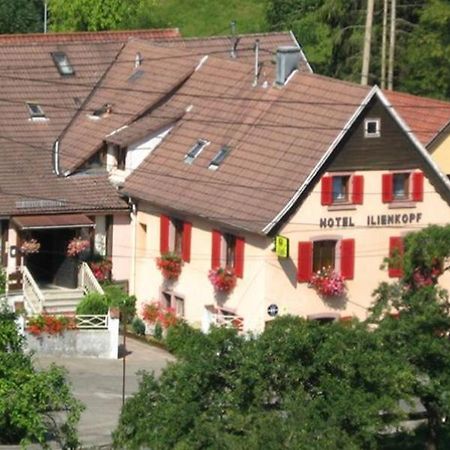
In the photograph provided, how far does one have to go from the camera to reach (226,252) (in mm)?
60125

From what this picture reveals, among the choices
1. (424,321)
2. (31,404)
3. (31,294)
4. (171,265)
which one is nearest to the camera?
(31,404)

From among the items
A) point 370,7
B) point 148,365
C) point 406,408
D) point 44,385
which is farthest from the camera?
point 370,7

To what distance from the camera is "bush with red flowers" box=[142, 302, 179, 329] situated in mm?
60938

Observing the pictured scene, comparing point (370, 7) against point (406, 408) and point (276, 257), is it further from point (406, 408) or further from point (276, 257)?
point (406, 408)

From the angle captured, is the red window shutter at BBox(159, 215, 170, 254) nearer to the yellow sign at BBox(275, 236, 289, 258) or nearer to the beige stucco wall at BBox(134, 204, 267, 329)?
the beige stucco wall at BBox(134, 204, 267, 329)

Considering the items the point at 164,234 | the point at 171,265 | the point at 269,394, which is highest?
the point at 164,234

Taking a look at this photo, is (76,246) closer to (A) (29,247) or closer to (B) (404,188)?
(A) (29,247)

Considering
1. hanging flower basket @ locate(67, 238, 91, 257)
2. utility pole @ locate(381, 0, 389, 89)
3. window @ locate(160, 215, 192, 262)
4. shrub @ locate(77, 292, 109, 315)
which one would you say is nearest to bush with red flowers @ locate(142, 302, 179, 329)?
window @ locate(160, 215, 192, 262)

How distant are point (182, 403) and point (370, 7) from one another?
3501cm

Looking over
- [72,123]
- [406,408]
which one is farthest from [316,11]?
[406,408]

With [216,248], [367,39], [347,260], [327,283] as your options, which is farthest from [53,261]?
[367,39]

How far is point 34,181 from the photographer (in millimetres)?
63219

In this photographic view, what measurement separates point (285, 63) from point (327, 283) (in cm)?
699

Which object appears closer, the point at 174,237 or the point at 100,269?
the point at 174,237
